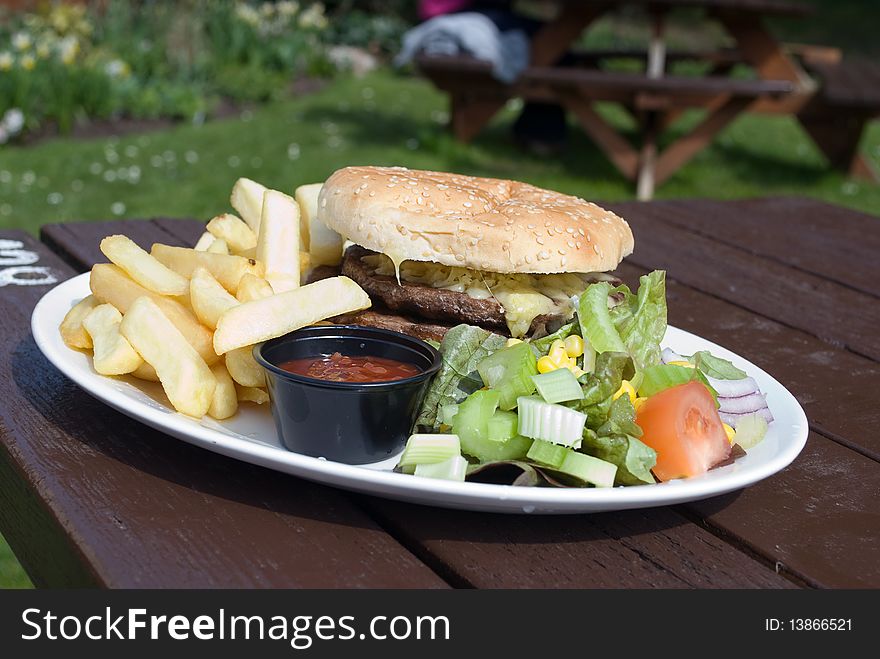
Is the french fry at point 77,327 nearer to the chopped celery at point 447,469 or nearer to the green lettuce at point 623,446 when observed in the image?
the chopped celery at point 447,469

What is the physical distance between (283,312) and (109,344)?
1.07ft

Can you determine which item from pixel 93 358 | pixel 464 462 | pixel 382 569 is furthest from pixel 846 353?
pixel 93 358

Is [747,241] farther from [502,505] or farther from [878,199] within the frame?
[878,199]

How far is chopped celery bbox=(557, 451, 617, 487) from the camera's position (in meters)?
1.55

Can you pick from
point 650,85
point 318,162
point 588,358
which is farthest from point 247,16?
point 588,358

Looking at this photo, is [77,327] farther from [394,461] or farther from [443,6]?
[443,6]

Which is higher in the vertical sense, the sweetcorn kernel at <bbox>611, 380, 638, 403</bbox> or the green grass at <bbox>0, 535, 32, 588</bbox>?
the sweetcorn kernel at <bbox>611, 380, 638, 403</bbox>

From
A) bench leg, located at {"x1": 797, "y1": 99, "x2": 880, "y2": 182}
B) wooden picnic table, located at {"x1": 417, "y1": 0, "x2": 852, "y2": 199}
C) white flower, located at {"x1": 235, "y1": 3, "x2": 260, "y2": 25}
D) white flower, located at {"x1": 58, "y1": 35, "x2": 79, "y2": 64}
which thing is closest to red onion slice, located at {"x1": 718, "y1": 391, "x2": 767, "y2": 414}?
wooden picnic table, located at {"x1": 417, "y1": 0, "x2": 852, "y2": 199}

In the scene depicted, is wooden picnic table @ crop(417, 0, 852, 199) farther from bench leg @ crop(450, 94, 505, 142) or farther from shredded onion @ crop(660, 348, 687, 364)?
shredded onion @ crop(660, 348, 687, 364)

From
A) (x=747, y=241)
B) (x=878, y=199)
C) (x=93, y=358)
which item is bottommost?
(x=878, y=199)

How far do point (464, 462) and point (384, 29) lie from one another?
1325 cm

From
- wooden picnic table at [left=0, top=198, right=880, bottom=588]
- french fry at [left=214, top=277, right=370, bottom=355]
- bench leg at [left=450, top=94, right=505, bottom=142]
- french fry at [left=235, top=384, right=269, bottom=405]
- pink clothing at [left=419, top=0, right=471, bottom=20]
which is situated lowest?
bench leg at [left=450, top=94, right=505, bottom=142]

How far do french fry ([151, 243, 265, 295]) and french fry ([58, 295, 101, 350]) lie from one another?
0.54 ft

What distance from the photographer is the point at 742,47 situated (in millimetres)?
7891
